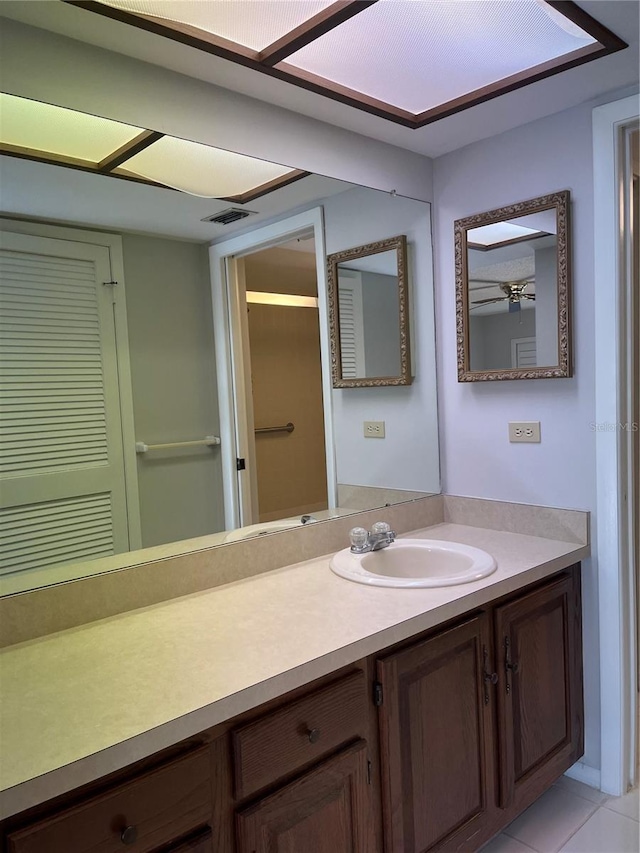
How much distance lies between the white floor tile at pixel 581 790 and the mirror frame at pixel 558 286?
1403 millimetres

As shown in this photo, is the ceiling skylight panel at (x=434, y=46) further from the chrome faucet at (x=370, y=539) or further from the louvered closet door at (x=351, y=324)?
the chrome faucet at (x=370, y=539)

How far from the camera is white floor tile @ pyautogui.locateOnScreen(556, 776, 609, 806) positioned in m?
1.99

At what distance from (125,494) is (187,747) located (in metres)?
0.72

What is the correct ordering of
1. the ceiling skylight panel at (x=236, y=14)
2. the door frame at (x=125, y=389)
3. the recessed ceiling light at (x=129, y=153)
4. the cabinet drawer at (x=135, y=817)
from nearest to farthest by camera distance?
the cabinet drawer at (x=135, y=817) → the ceiling skylight panel at (x=236, y=14) → the recessed ceiling light at (x=129, y=153) → the door frame at (x=125, y=389)

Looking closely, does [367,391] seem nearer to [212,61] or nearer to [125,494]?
[125,494]

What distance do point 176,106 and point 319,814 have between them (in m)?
1.76

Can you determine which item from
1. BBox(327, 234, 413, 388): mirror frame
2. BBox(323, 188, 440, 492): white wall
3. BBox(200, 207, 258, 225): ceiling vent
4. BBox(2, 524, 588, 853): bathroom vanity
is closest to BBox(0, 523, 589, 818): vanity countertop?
BBox(2, 524, 588, 853): bathroom vanity

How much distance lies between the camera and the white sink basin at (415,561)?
1.77 meters

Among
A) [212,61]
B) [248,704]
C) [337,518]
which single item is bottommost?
[248,704]

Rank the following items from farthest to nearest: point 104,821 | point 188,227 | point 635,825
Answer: point 635,825 < point 188,227 < point 104,821

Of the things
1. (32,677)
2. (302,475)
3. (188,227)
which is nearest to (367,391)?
(302,475)

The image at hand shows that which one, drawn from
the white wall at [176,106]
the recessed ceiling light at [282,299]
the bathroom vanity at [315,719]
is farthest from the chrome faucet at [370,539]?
the white wall at [176,106]

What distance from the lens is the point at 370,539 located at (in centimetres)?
194

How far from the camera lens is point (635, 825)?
1.85 meters
